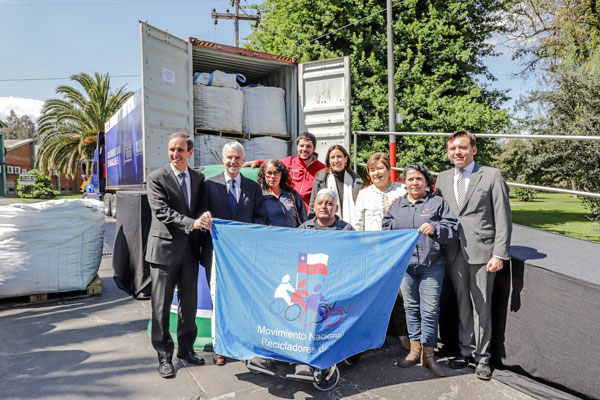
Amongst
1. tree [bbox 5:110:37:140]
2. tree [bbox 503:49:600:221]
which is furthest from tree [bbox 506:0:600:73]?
tree [bbox 5:110:37:140]

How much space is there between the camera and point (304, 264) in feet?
10.3

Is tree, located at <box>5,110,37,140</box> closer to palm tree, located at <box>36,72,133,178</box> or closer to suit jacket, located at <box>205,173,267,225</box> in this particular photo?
palm tree, located at <box>36,72,133,178</box>

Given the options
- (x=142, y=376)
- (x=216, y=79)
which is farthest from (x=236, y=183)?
(x=216, y=79)

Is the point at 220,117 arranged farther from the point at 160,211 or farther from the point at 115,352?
the point at 115,352

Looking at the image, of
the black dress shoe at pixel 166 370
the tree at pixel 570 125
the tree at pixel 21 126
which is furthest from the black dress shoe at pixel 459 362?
the tree at pixel 21 126

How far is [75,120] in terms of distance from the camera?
26.5 m

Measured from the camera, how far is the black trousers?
11.0ft

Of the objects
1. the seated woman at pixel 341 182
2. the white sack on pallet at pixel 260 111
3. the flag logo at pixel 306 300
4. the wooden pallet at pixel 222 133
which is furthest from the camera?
the white sack on pallet at pixel 260 111

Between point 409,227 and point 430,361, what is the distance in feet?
3.94

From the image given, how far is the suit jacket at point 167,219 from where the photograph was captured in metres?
3.23

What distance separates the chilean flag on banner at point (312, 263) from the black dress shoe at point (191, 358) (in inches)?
53.4

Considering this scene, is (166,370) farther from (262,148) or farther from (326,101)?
(326,101)

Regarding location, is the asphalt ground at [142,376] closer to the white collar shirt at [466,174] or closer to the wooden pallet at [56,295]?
the wooden pallet at [56,295]

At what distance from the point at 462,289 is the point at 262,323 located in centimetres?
179
